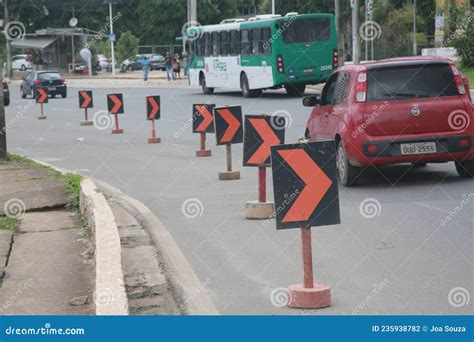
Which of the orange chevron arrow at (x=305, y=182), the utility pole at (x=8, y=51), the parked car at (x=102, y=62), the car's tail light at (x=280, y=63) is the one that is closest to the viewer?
the orange chevron arrow at (x=305, y=182)

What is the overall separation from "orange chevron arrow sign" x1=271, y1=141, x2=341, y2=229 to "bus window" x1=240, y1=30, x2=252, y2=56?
107ft

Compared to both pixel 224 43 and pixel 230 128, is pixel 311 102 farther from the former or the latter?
pixel 224 43

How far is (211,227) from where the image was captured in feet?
36.9

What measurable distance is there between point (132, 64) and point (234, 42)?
47835 millimetres

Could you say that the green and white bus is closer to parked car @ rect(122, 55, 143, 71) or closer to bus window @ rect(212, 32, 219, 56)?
bus window @ rect(212, 32, 219, 56)

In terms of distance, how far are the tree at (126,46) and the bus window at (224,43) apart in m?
41.0

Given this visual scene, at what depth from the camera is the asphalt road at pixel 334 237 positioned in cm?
764

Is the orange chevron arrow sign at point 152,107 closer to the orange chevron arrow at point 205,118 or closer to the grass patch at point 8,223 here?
the orange chevron arrow at point 205,118

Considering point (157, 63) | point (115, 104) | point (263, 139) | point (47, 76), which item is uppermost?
point (263, 139)

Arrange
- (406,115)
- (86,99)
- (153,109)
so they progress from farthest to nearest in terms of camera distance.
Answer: (86,99), (153,109), (406,115)

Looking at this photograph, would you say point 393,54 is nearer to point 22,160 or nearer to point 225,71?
point 225,71

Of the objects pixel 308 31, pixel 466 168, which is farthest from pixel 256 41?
pixel 466 168

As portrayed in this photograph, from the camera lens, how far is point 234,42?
41000 millimetres

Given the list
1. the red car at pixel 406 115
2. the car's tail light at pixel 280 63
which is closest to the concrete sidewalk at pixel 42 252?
the red car at pixel 406 115
